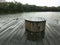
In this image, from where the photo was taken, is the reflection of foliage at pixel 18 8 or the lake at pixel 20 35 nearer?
the lake at pixel 20 35

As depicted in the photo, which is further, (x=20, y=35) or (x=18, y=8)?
(x=18, y=8)

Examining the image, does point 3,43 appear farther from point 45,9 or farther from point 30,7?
point 45,9

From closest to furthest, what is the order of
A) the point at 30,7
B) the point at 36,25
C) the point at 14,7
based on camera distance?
the point at 36,25, the point at 14,7, the point at 30,7

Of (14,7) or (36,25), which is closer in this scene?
(36,25)

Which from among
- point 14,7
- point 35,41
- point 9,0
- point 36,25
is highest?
point 9,0

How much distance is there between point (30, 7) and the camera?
1205 cm

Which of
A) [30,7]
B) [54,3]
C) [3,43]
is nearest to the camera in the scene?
[3,43]

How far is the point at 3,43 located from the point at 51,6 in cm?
1066

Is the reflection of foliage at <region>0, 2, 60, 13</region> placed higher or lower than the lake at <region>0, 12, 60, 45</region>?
higher

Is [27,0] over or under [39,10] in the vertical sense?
over

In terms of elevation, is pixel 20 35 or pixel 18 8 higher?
pixel 18 8

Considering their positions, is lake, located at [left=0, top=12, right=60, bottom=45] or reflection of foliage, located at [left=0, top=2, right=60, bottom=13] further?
reflection of foliage, located at [left=0, top=2, right=60, bottom=13]

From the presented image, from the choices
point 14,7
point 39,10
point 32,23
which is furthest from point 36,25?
point 39,10

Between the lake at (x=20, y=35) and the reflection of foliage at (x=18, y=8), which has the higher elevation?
the reflection of foliage at (x=18, y=8)
